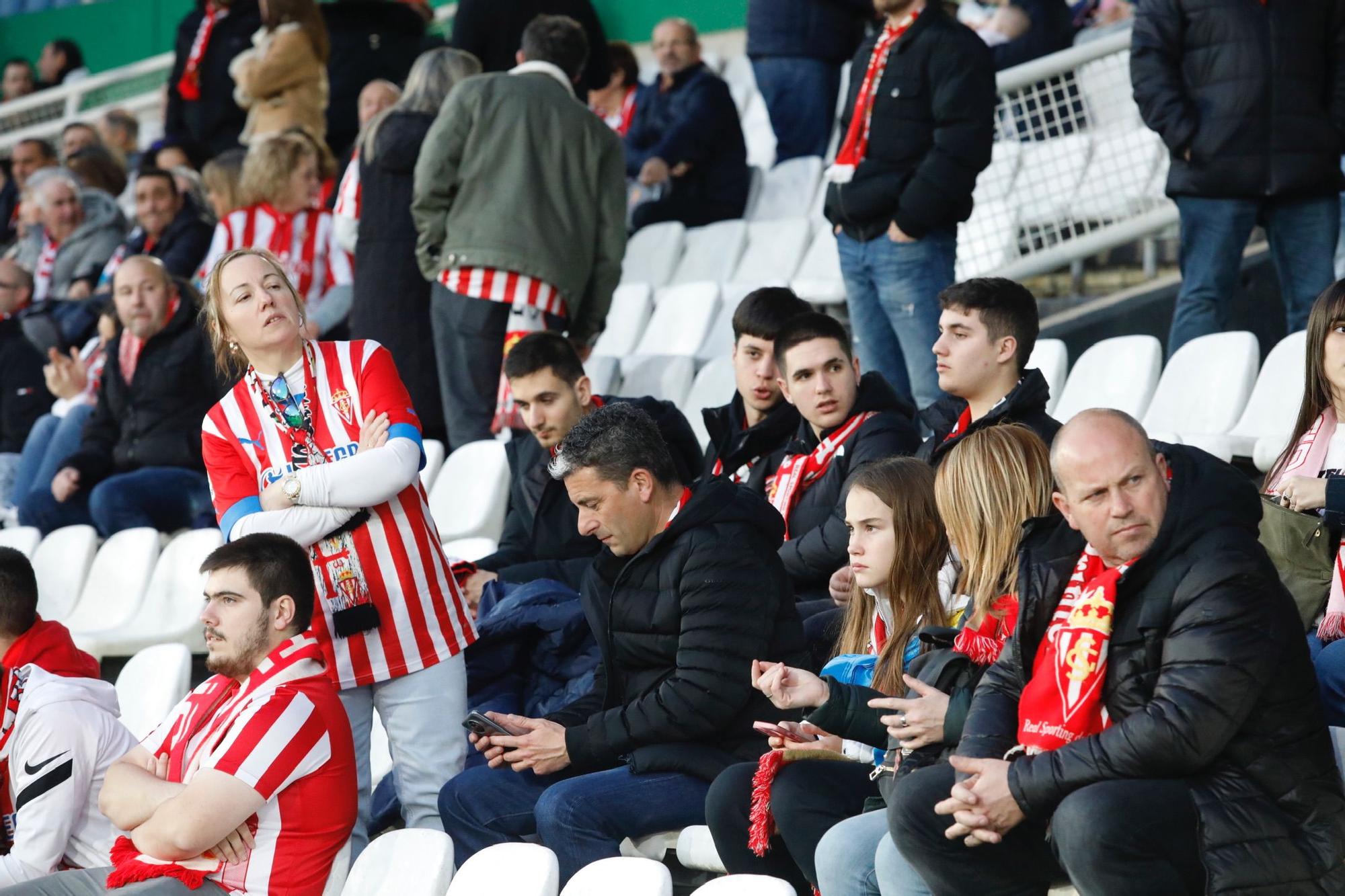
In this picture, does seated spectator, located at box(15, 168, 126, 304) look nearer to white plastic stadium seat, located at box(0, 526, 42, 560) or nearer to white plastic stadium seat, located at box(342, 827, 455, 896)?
white plastic stadium seat, located at box(0, 526, 42, 560)

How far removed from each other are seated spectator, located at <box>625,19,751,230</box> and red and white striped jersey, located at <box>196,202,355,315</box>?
5.43 feet

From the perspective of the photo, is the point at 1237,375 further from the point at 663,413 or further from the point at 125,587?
the point at 125,587

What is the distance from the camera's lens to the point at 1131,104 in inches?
270

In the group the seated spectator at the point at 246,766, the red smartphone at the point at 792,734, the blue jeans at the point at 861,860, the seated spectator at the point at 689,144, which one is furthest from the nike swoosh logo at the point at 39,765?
the seated spectator at the point at 689,144

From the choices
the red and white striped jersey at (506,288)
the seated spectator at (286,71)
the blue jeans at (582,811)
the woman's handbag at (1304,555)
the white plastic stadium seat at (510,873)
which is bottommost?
the blue jeans at (582,811)

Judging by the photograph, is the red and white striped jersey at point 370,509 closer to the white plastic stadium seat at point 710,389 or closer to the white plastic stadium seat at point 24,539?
the white plastic stadium seat at point 710,389

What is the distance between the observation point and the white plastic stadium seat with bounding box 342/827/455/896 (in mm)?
3131

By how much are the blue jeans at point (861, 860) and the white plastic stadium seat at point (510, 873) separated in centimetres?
48

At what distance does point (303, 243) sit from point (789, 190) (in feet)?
7.82

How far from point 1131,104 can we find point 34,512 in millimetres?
4516

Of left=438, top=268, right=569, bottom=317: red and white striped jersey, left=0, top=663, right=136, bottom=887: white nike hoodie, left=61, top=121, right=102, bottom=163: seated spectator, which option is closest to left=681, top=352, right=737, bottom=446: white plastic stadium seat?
left=438, top=268, right=569, bottom=317: red and white striped jersey

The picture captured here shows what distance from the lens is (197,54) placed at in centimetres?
947

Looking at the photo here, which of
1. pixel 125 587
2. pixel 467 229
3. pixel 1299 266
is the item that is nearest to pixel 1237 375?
pixel 1299 266

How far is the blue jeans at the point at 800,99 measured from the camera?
8133 mm
